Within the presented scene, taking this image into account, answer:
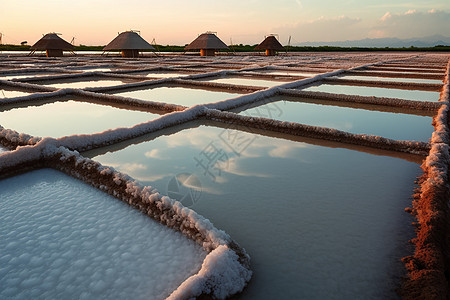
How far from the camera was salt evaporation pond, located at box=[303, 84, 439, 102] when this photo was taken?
3330 mm

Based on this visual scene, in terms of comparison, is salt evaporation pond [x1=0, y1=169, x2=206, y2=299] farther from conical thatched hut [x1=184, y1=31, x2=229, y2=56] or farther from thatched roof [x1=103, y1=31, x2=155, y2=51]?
conical thatched hut [x1=184, y1=31, x2=229, y2=56]

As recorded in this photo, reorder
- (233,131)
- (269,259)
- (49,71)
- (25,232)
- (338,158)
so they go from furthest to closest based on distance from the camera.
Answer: (49,71)
(233,131)
(338,158)
(25,232)
(269,259)

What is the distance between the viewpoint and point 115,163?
1.52m

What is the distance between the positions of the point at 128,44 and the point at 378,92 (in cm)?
1059

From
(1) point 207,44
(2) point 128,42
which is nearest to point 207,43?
(1) point 207,44

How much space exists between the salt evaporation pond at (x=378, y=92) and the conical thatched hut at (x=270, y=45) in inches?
425

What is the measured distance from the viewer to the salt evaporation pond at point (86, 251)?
72 cm

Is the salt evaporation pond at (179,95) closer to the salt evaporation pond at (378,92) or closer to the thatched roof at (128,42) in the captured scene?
the salt evaporation pond at (378,92)

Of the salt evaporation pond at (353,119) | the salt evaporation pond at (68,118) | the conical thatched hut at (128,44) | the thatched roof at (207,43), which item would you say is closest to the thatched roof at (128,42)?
the conical thatched hut at (128,44)

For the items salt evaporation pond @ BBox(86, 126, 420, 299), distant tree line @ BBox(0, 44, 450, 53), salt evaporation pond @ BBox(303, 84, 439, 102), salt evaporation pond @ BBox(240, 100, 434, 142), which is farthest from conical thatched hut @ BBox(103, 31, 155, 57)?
salt evaporation pond @ BBox(86, 126, 420, 299)

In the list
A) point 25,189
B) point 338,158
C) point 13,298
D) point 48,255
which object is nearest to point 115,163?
point 25,189

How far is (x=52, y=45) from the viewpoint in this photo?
1259cm

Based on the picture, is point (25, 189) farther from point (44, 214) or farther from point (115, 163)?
point (115, 163)

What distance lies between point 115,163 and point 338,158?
1.10 m
